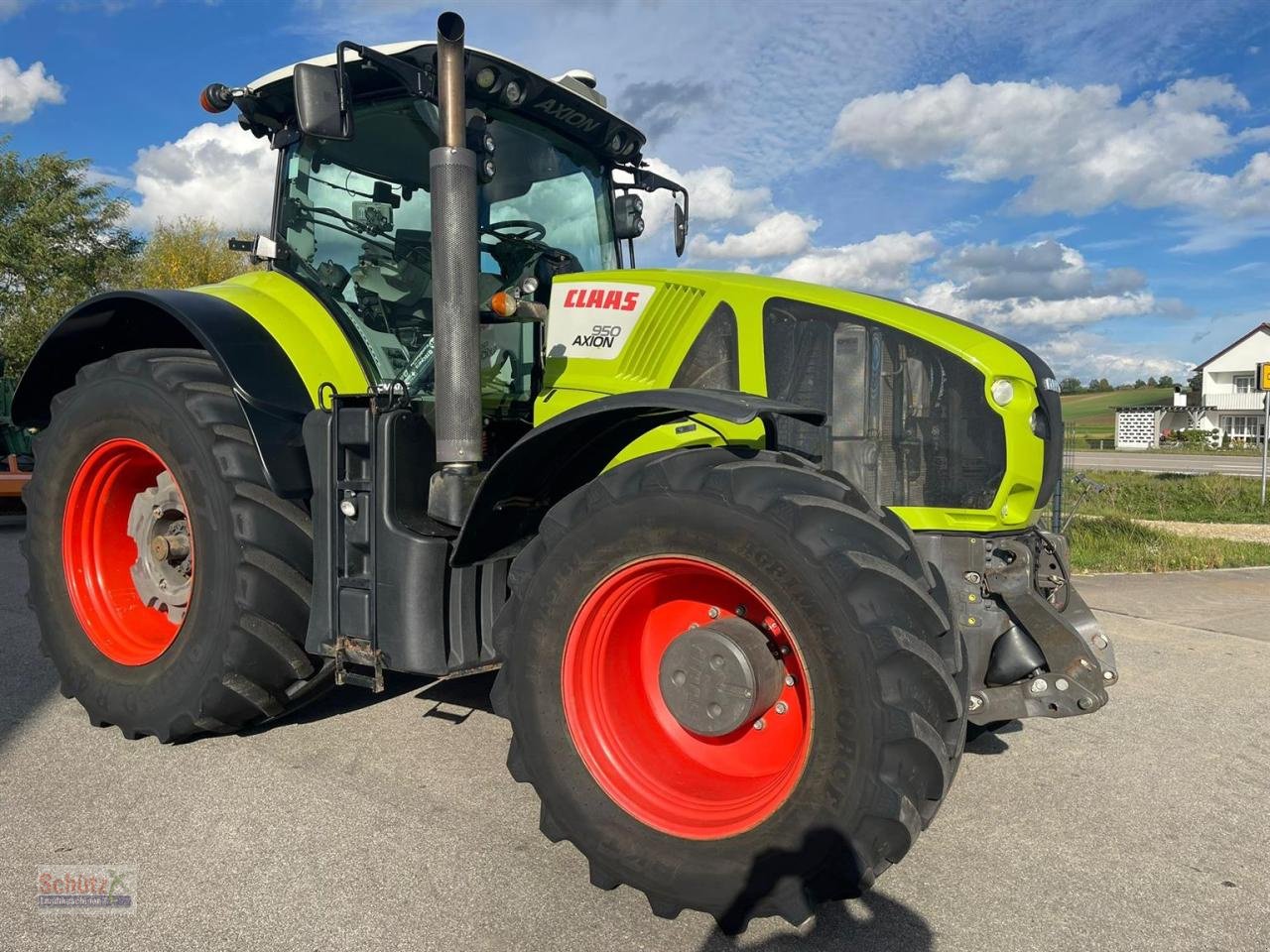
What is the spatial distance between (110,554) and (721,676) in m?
3.02

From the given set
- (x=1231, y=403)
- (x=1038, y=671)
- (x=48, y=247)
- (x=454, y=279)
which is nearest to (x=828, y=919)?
(x=1038, y=671)

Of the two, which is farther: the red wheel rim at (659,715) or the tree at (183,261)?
the tree at (183,261)

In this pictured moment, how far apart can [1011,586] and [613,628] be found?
1.22m

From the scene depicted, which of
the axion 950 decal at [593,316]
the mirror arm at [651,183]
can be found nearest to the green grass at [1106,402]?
the mirror arm at [651,183]

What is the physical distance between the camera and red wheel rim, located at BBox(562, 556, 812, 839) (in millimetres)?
2670

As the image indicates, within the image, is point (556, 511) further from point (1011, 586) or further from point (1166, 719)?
point (1166, 719)

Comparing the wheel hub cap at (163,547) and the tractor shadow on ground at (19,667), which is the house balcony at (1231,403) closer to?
the tractor shadow on ground at (19,667)

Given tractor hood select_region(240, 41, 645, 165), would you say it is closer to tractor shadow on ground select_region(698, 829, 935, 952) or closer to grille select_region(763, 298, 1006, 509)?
grille select_region(763, 298, 1006, 509)

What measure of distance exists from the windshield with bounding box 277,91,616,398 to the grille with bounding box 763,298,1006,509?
1.14 metres

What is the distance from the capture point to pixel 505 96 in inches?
143

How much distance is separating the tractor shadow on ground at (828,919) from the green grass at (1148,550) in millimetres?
7339

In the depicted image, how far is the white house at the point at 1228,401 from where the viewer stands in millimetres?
60094

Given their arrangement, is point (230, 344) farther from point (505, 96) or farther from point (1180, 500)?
point (1180, 500)

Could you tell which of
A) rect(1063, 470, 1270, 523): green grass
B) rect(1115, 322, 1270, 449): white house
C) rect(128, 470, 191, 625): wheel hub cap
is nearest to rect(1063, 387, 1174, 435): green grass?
rect(1115, 322, 1270, 449): white house
